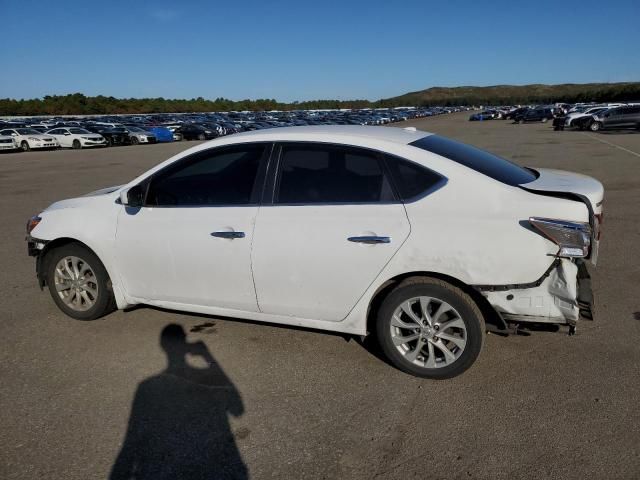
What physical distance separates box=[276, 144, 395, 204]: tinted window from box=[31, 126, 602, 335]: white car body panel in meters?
0.07

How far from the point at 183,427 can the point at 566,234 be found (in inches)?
101

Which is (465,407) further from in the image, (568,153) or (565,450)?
(568,153)

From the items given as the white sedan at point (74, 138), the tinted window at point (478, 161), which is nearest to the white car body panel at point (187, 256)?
the tinted window at point (478, 161)

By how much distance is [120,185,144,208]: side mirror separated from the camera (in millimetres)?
4000

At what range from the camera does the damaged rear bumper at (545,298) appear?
3068 mm

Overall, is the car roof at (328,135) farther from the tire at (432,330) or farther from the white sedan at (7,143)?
the white sedan at (7,143)

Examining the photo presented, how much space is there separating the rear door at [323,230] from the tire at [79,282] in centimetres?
158

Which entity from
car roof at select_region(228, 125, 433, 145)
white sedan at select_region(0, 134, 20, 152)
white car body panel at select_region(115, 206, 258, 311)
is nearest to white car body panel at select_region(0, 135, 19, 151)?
white sedan at select_region(0, 134, 20, 152)

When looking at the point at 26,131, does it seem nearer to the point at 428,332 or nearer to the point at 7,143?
the point at 7,143

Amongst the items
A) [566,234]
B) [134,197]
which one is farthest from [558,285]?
[134,197]

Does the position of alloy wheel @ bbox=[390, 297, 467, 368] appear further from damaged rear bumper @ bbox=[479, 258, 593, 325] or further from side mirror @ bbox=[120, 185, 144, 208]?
side mirror @ bbox=[120, 185, 144, 208]

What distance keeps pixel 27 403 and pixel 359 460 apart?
2.19 meters

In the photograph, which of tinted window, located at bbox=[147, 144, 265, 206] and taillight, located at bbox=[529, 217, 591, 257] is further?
tinted window, located at bbox=[147, 144, 265, 206]

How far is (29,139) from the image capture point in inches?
1217
